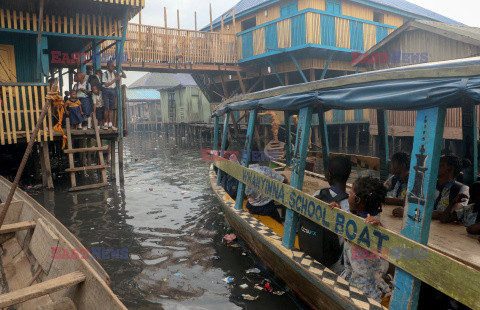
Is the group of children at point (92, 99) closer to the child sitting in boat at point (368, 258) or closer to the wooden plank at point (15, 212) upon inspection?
the wooden plank at point (15, 212)

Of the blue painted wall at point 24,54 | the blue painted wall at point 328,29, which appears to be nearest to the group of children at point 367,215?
the blue painted wall at point 24,54

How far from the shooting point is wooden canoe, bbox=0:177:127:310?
8.71 feet

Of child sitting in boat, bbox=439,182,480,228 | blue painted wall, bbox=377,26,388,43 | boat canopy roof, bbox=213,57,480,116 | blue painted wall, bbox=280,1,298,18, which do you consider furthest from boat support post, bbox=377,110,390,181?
blue painted wall, bbox=377,26,388,43

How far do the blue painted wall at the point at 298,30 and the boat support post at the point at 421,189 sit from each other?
13.2 meters

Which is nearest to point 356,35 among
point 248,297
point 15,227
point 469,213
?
point 469,213

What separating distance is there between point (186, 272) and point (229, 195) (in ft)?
6.59

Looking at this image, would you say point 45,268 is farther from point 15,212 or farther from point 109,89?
point 109,89

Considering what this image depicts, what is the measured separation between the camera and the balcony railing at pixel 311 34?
14859 millimetres

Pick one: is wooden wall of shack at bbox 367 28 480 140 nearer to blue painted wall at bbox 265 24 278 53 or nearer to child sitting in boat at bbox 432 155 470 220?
blue painted wall at bbox 265 24 278 53

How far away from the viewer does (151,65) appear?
16.3m

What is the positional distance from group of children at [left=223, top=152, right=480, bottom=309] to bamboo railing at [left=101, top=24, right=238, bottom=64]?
1408 centimetres

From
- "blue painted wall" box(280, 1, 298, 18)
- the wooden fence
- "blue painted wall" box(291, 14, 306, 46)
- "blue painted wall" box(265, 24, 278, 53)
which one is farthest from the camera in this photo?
"blue painted wall" box(280, 1, 298, 18)

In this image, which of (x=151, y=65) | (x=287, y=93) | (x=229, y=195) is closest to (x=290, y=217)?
(x=287, y=93)

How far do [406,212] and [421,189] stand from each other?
0.22 meters
